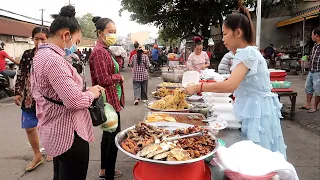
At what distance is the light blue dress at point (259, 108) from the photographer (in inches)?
70.7

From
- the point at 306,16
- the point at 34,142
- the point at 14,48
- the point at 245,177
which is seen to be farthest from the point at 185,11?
the point at 245,177

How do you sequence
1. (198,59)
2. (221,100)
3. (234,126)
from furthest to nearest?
(198,59)
(221,100)
(234,126)

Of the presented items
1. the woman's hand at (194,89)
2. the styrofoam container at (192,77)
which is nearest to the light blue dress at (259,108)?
the woman's hand at (194,89)

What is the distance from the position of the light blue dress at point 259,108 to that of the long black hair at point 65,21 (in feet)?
3.65

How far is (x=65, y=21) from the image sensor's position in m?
1.70

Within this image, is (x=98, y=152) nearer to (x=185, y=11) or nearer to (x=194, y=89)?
(x=194, y=89)

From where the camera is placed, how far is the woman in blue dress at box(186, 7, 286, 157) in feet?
5.59

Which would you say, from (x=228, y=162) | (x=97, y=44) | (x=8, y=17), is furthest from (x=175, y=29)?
Answer: (x=228, y=162)

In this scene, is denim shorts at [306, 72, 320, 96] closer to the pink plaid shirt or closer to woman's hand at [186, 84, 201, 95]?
woman's hand at [186, 84, 201, 95]

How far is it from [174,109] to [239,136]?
673mm

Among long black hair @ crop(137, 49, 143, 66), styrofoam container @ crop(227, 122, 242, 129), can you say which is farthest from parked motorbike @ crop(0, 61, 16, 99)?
styrofoam container @ crop(227, 122, 242, 129)

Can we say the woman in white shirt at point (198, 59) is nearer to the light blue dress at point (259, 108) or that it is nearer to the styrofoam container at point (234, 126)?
the styrofoam container at point (234, 126)

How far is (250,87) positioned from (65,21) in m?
1.34

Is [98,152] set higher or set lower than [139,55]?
lower
